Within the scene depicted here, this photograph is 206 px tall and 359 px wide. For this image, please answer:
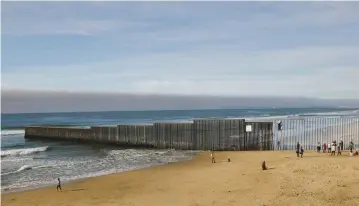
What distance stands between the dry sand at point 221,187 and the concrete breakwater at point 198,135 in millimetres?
8503

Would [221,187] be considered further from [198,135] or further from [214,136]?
[198,135]

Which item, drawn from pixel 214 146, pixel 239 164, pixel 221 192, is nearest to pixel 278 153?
pixel 239 164

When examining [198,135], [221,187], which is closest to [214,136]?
[198,135]

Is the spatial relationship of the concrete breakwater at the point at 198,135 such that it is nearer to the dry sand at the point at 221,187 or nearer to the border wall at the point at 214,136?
the border wall at the point at 214,136

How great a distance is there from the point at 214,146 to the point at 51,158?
1676 centimetres

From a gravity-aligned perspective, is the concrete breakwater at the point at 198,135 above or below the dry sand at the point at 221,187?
above

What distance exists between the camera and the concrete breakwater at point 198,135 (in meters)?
38.7

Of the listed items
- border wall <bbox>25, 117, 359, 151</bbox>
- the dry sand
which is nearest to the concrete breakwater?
border wall <bbox>25, 117, 359, 151</bbox>

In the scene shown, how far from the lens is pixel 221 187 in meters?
22.7

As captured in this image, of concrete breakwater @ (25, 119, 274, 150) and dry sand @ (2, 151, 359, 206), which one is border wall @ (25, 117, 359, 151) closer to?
concrete breakwater @ (25, 119, 274, 150)

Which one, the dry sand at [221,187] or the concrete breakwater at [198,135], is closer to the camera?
the dry sand at [221,187]

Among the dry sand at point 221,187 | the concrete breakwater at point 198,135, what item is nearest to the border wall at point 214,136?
the concrete breakwater at point 198,135

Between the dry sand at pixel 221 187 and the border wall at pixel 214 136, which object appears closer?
the dry sand at pixel 221 187

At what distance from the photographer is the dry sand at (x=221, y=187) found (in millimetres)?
19500
